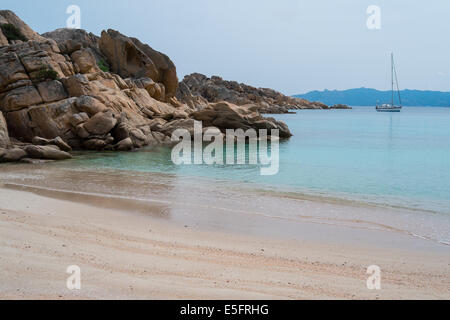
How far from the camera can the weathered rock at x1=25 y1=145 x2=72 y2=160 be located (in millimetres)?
19438

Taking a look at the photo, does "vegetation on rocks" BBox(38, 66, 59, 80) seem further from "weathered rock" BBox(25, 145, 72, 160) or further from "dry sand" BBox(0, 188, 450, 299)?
"dry sand" BBox(0, 188, 450, 299)

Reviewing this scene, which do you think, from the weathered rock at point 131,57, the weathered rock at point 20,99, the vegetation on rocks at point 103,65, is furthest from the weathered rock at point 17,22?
the weathered rock at point 20,99

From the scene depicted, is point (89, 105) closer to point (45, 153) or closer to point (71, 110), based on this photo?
point (71, 110)

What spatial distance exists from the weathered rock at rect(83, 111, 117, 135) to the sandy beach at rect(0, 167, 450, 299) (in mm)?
14807

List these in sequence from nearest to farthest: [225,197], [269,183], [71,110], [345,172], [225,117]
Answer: [225,197], [269,183], [345,172], [71,110], [225,117]

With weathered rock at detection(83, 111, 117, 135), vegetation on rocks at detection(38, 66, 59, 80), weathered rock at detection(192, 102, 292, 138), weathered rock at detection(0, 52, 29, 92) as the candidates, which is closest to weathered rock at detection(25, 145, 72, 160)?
weathered rock at detection(83, 111, 117, 135)

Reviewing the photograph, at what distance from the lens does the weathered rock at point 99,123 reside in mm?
24469

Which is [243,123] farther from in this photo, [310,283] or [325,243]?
[310,283]

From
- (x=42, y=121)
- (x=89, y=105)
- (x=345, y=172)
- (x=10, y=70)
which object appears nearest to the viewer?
(x=345, y=172)

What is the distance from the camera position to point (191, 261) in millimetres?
6234

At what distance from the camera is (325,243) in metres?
7.85

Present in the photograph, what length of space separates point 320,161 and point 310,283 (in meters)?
17.4

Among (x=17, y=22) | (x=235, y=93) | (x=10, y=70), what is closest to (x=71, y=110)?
(x=10, y=70)

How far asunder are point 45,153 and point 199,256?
15658mm
